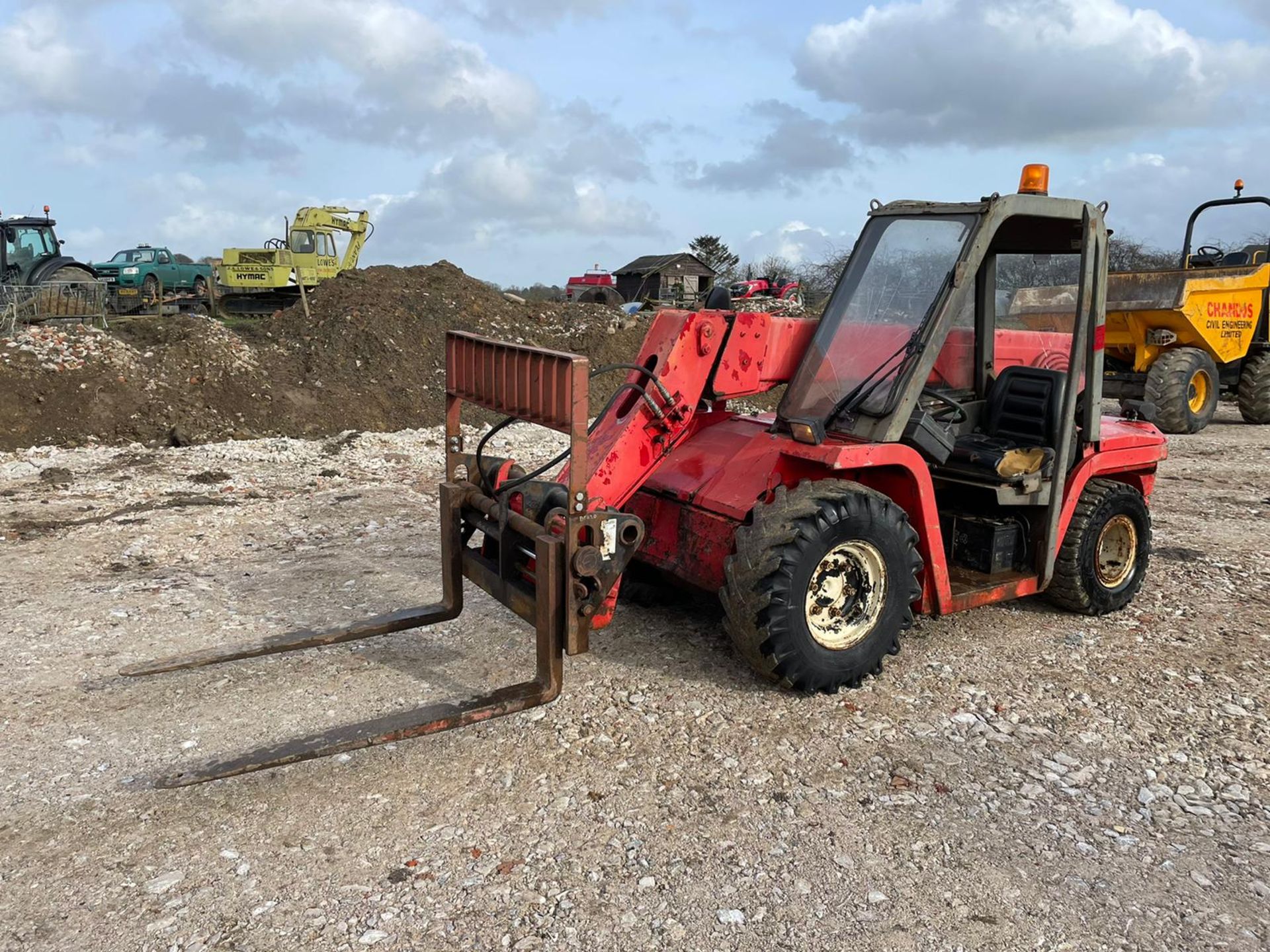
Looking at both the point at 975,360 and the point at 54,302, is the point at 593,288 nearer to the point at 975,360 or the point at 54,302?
the point at 54,302

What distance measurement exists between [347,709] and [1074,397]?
3823 millimetres

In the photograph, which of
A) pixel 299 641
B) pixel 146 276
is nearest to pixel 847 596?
pixel 299 641

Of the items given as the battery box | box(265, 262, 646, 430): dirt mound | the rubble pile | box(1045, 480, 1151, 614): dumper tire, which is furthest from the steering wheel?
the rubble pile

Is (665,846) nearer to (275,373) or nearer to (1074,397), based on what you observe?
(1074,397)

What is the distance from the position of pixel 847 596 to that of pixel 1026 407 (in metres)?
1.65

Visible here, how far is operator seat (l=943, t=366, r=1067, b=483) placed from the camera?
5152 millimetres

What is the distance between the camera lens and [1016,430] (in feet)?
18.0

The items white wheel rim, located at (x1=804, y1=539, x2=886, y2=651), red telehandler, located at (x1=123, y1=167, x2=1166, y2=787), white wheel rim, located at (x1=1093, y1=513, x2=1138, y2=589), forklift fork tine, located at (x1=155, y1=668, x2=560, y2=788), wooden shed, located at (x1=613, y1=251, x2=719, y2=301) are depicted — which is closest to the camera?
forklift fork tine, located at (x1=155, y1=668, x2=560, y2=788)

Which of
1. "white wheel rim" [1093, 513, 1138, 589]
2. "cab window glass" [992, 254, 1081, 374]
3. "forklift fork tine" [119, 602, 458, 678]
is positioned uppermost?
"cab window glass" [992, 254, 1081, 374]

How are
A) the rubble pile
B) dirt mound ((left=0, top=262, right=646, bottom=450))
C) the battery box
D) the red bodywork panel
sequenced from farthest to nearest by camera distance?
the rubble pile → dirt mound ((left=0, top=262, right=646, bottom=450)) → the battery box → the red bodywork panel

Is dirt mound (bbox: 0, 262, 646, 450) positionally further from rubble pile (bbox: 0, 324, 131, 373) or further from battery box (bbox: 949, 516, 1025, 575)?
battery box (bbox: 949, 516, 1025, 575)

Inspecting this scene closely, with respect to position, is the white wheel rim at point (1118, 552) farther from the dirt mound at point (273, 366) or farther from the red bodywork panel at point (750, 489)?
the dirt mound at point (273, 366)

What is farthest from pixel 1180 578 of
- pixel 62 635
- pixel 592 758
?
pixel 62 635

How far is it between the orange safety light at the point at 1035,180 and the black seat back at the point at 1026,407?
0.96m
